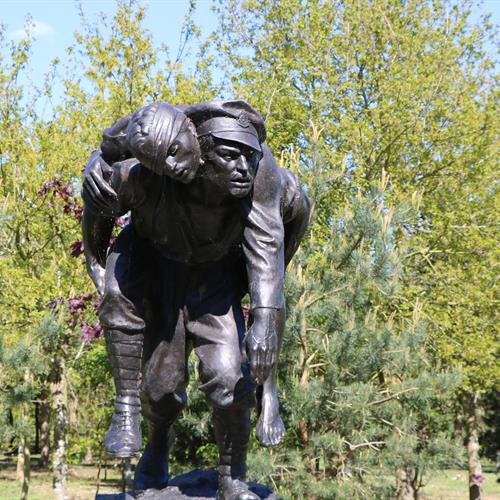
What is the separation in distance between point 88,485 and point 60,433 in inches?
347

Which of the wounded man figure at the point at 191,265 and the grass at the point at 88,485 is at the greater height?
the wounded man figure at the point at 191,265

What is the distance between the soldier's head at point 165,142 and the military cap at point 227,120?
8 centimetres

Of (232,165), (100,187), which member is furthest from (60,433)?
(232,165)

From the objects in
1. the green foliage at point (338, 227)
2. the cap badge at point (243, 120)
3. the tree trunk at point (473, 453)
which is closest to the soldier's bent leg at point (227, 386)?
the cap badge at point (243, 120)

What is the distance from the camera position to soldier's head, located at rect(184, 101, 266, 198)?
4.06 meters

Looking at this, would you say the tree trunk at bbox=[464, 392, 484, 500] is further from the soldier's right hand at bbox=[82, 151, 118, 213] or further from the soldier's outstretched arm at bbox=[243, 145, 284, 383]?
the soldier's right hand at bbox=[82, 151, 118, 213]

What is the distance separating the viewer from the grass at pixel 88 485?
19.1 meters

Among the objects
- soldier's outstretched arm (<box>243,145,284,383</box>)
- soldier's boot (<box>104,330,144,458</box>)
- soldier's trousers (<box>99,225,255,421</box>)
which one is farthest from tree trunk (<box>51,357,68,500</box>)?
soldier's outstretched arm (<box>243,145,284,383</box>)

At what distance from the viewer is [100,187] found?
4406mm

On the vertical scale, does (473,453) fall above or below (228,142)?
below

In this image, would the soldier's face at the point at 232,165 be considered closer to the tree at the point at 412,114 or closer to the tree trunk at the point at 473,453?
the tree at the point at 412,114

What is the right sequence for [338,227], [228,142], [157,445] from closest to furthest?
[228,142], [157,445], [338,227]

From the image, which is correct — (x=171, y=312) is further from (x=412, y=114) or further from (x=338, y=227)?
(x=412, y=114)

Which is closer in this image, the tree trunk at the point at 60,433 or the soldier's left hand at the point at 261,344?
the soldier's left hand at the point at 261,344
